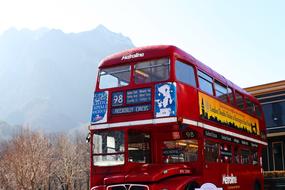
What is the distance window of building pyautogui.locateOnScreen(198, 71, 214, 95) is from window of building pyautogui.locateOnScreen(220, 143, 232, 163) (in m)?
1.91

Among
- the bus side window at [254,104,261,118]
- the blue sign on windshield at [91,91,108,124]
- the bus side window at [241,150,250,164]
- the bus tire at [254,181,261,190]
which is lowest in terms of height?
the bus tire at [254,181,261,190]

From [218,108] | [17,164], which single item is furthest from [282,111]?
[17,164]

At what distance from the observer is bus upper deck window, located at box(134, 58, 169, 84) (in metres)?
12.3

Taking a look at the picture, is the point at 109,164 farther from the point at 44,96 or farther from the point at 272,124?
the point at 44,96

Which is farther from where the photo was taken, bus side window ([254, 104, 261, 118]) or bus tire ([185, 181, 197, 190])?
bus side window ([254, 104, 261, 118])

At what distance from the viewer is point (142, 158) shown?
1277 centimetres

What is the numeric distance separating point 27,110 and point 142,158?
18011 cm

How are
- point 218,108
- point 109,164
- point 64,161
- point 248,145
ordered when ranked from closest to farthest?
point 109,164 < point 218,108 < point 248,145 < point 64,161

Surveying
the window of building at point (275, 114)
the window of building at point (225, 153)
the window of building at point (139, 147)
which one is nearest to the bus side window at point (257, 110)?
the window of building at point (225, 153)

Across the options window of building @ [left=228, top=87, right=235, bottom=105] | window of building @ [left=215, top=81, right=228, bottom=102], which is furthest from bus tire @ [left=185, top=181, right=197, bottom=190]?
window of building @ [left=228, top=87, right=235, bottom=105]

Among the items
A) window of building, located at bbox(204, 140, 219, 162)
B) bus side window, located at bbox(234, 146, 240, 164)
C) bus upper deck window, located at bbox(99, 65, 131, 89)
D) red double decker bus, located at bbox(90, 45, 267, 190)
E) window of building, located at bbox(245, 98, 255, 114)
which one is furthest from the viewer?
window of building, located at bbox(245, 98, 255, 114)

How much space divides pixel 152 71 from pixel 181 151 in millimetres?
2576

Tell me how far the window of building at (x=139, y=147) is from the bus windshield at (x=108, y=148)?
0.31 metres

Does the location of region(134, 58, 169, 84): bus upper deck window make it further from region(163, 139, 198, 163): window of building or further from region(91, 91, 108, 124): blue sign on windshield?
region(163, 139, 198, 163): window of building
